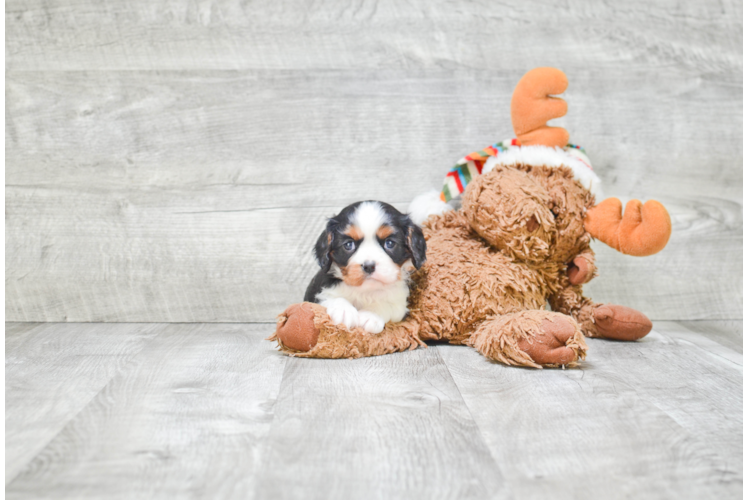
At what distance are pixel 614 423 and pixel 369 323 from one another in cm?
62

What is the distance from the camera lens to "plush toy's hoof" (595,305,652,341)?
5.60 feet

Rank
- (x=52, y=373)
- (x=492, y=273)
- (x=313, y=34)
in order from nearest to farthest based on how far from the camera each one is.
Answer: (x=52, y=373)
(x=492, y=273)
(x=313, y=34)

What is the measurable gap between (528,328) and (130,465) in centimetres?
87

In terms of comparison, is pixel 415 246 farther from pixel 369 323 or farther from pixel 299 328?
pixel 299 328

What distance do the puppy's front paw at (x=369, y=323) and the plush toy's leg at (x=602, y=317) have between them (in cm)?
58

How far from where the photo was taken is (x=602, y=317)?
1.72 meters

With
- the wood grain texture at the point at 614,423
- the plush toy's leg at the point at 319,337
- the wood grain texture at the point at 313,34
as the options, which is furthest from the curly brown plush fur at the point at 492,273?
the wood grain texture at the point at 313,34

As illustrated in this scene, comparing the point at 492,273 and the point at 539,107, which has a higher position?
the point at 539,107

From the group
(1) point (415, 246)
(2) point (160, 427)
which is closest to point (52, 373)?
(2) point (160, 427)

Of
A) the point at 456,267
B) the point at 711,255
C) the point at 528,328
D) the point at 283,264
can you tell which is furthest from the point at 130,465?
the point at 711,255

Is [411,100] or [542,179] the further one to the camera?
[411,100]

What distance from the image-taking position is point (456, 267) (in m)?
1.66

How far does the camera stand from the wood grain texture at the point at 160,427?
0.85 m

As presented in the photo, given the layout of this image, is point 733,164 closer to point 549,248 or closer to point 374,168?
point 549,248
